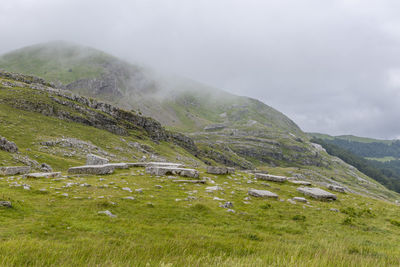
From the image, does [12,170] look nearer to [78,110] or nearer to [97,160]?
[97,160]

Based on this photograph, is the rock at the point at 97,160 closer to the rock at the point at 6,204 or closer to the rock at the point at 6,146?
the rock at the point at 6,146

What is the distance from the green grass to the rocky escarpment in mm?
62041

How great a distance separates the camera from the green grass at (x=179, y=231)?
427 centimetres

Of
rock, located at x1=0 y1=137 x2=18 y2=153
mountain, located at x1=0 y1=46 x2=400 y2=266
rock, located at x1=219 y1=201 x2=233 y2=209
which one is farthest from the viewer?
rock, located at x1=0 y1=137 x2=18 y2=153

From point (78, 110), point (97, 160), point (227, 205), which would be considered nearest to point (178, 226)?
point (227, 205)

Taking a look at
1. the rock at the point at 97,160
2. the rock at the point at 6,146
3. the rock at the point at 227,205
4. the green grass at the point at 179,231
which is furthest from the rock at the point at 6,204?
the rock at the point at 6,146

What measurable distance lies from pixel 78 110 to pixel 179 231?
266 feet

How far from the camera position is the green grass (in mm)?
4270

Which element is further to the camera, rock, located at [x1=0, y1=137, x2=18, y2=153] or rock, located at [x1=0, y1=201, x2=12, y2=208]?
rock, located at [x1=0, y1=137, x2=18, y2=153]

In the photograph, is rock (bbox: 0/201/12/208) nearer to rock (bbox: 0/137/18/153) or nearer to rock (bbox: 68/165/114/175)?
rock (bbox: 68/165/114/175)

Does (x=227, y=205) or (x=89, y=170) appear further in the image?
(x=89, y=170)

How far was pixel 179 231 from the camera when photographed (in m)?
7.79

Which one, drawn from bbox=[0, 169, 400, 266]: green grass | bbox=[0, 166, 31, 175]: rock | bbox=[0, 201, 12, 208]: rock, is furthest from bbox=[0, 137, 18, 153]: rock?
bbox=[0, 201, 12, 208]: rock

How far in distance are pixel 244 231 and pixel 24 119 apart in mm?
63005
